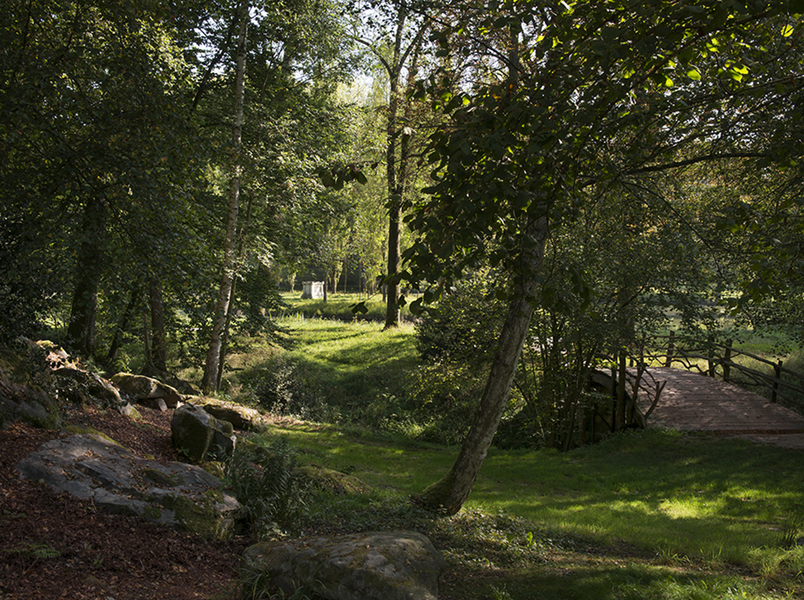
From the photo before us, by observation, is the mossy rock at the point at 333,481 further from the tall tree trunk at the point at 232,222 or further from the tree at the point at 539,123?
the tall tree trunk at the point at 232,222

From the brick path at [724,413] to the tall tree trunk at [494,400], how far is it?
824cm

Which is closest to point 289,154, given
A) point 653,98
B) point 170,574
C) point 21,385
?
point 21,385

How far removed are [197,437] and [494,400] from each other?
4.18m

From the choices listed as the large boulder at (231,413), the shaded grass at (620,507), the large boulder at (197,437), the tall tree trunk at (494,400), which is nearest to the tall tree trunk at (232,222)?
the large boulder at (231,413)

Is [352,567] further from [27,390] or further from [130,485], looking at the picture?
[27,390]

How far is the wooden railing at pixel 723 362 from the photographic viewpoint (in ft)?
33.8

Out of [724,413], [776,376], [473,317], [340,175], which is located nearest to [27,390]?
[340,175]

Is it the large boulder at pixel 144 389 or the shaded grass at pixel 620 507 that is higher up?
the large boulder at pixel 144 389

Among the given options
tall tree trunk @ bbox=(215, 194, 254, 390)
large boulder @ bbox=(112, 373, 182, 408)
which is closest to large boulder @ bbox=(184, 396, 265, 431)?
large boulder @ bbox=(112, 373, 182, 408)

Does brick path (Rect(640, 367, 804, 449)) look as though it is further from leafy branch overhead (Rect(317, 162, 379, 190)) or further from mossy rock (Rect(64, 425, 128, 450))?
mossy rock (Rect(64, 425, 128, 450))

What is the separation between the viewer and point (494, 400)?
625 cm

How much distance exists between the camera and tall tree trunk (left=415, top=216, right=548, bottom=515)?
6066 mm

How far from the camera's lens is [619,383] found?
12.8 metres

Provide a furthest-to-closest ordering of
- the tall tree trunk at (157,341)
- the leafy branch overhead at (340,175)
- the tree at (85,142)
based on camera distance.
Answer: the tall tree trunk at (157,341), the tree at (85,142), the leafy branch overhead at (340,175)
